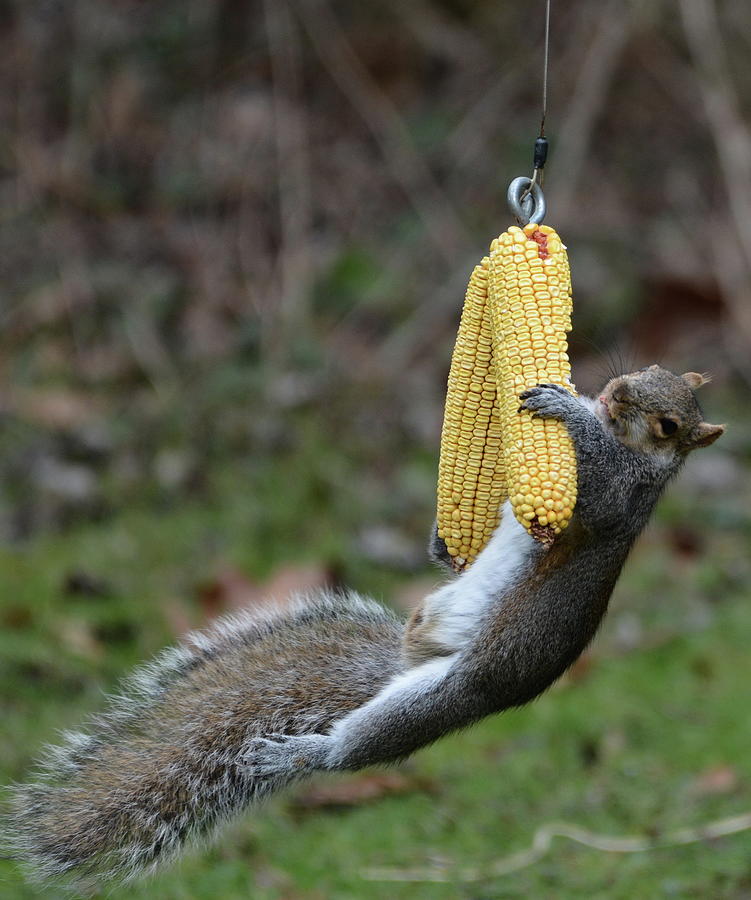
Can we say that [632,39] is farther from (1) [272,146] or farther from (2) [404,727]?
(2) [404,727]

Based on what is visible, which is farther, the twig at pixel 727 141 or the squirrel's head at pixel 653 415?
the twig at pixel 727 141

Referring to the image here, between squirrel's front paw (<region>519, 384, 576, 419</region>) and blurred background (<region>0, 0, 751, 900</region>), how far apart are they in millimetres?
1148

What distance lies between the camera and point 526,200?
243 centimetres

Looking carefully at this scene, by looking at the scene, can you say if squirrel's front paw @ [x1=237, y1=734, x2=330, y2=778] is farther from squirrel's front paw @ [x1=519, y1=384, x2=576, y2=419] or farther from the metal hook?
the metal hook

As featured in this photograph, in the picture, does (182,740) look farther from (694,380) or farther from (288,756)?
(694,380)

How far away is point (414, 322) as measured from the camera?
6957 millimetres

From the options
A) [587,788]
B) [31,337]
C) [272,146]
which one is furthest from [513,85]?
[587,788]

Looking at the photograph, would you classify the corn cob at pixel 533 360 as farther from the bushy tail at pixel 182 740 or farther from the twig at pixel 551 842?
the twig at pixel 551 842

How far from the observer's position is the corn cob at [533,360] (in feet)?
7.37

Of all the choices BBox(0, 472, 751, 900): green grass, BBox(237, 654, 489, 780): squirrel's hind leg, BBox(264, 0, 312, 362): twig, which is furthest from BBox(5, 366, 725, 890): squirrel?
BBox(264, 0, 312, 362): twig

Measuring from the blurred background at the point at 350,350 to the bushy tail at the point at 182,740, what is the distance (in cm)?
57

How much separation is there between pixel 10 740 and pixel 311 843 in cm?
94

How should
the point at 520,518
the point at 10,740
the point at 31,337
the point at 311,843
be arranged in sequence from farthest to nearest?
the point at 31,337
the point at 10,740
the point at 311,843
the point at 520,518

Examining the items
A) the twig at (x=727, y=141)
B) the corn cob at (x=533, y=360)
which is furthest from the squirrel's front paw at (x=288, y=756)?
the twig at (x=727, y=141)
